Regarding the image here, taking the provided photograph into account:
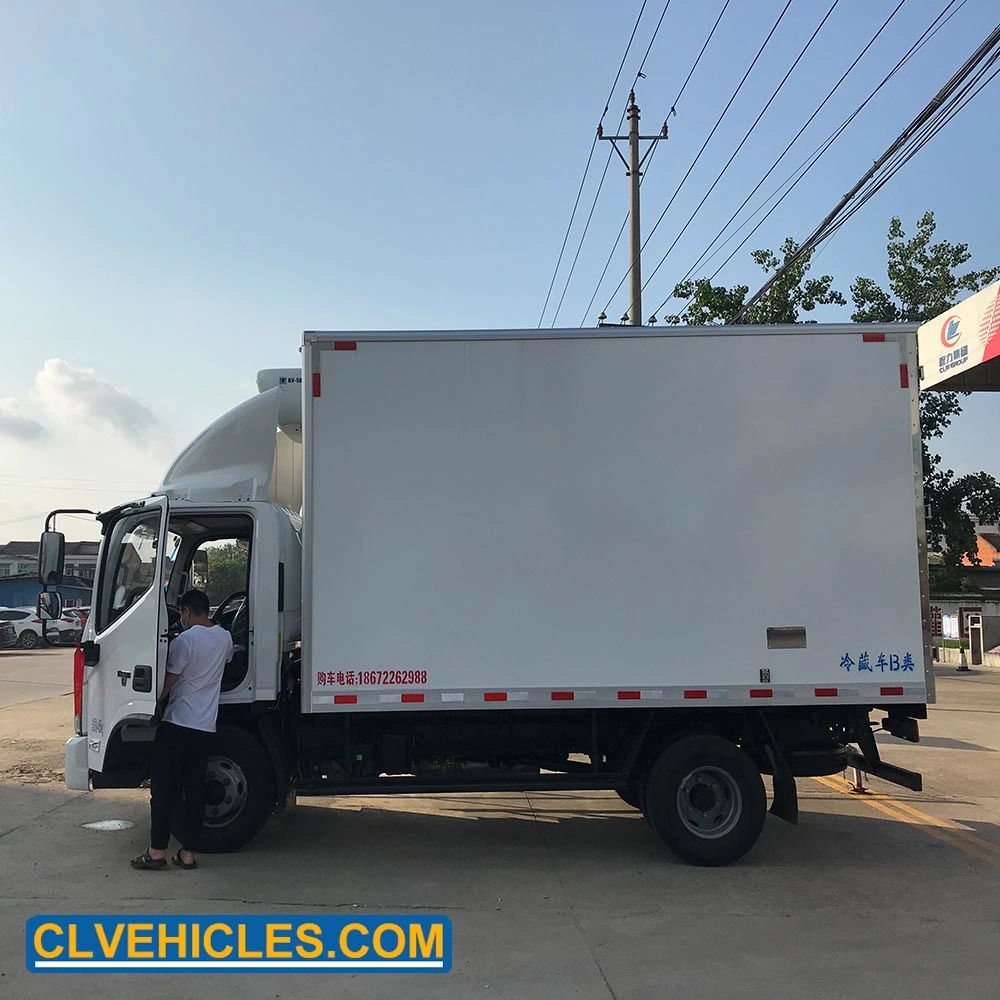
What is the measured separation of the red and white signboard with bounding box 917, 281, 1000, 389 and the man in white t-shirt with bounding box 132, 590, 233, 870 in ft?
28.9

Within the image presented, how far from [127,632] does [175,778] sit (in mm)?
1033

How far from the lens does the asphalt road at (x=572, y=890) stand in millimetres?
4758

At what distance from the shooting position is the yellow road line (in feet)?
23.7

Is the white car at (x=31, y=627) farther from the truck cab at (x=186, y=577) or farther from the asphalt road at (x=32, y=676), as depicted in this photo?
the truck cab at (x=186, y=577)

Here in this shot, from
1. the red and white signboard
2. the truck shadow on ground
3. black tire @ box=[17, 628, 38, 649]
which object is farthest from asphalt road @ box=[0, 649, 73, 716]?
the red and white signboard

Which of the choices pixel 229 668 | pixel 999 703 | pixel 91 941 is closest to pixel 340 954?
pixel 91 941

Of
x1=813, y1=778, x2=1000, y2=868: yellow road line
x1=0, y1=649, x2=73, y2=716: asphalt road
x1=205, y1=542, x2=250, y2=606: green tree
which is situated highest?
x1=205, y1=542, x2=250, y2=606: green tree

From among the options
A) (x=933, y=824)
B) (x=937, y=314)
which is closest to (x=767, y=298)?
(x=937, y=314)

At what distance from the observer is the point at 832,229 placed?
1064cm

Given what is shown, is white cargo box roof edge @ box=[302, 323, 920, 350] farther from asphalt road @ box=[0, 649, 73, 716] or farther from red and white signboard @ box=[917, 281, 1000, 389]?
asphalt road @ box=[0, 649, 73, 716]

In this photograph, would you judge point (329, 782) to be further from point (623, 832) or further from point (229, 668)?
point (623, 832)

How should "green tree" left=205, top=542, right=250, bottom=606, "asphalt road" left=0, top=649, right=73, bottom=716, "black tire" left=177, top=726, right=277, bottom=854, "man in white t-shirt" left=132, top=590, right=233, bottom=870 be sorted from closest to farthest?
1. "man in white t-shirt" left=132, top=590, right=233, bottom=870
2. "black tire" left=177, top=726, right=277, bottom=854
3. "green tree" left=205, top=542, right=250, bottom=606
4. "asphalt road" left=0, top=649, right=73, bottom=716

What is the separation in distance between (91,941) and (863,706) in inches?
198

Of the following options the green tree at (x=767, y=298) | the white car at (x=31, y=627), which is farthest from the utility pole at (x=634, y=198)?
the white car at (x=31, y=627)
